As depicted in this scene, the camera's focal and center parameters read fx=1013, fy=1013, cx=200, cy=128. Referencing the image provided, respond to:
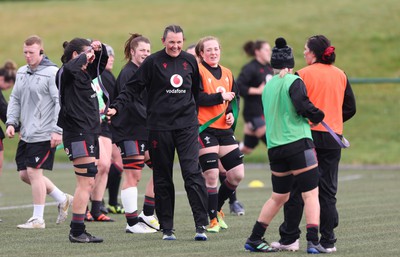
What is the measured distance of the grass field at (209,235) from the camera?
9477mm

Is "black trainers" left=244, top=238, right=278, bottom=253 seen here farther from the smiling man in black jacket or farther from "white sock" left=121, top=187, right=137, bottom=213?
"white sock" left=121, top=187, right=137, bottom=213

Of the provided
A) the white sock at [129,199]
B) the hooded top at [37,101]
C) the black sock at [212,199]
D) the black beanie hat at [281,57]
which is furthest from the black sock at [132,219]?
the black beanie hat at [281,57]

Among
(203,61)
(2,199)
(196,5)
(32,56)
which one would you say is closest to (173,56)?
(203,61)

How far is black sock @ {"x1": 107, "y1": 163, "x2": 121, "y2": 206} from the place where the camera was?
14.1m

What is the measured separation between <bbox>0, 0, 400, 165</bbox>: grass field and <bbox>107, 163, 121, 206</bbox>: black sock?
10.3 m

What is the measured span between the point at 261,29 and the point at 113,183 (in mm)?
26194

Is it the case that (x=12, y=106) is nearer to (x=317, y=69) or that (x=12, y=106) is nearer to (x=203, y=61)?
(x=203, y=61)

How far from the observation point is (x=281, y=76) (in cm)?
924

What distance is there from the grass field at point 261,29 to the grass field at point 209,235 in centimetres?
878

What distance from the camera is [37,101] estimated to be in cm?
1187

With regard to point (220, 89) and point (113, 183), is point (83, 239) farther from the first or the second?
point (113, 183)

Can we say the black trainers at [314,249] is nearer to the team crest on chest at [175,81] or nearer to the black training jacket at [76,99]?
the team crest on chest at [175,81]

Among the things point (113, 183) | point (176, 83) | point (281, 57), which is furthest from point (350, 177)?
point (281, 57)

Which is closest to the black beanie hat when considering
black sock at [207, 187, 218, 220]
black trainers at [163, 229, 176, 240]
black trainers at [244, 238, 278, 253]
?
black trainers at [244, 238, 278, 253]
